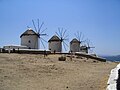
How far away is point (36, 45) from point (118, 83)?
4651 centimetres

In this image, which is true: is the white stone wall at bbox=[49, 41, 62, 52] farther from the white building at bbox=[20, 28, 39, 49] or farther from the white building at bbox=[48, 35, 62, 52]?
the white building at bbox=[20, 28, 39, 49]

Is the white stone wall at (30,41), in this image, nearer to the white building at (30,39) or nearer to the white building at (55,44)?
the white building at (30,39)

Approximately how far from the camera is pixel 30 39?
55031 mm

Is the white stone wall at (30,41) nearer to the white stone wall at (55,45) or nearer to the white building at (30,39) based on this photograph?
the white building at (30,39)

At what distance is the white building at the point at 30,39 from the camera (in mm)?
55066

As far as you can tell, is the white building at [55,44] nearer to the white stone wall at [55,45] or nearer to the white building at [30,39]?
the white stone wall at [55,45]

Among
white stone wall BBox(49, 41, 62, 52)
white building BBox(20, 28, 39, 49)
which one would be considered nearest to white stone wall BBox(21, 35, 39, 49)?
white building BBox(20, 28, 39, 49)

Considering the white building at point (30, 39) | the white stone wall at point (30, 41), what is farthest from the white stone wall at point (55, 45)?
the white stone wall at point (30, 41)

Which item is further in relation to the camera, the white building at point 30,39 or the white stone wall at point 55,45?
the white stone wall at point 55,45

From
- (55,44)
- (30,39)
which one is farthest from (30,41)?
(55,44)

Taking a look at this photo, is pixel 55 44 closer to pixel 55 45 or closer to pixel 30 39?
pixel 55 45

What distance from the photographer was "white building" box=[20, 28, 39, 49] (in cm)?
5507

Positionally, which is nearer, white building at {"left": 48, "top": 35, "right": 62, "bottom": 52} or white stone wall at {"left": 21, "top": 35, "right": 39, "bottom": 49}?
white stone wall at {"left": 21, "top": 35, "right": 39, "bottom": 49}

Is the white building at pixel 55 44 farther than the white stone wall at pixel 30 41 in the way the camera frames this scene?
Yes
